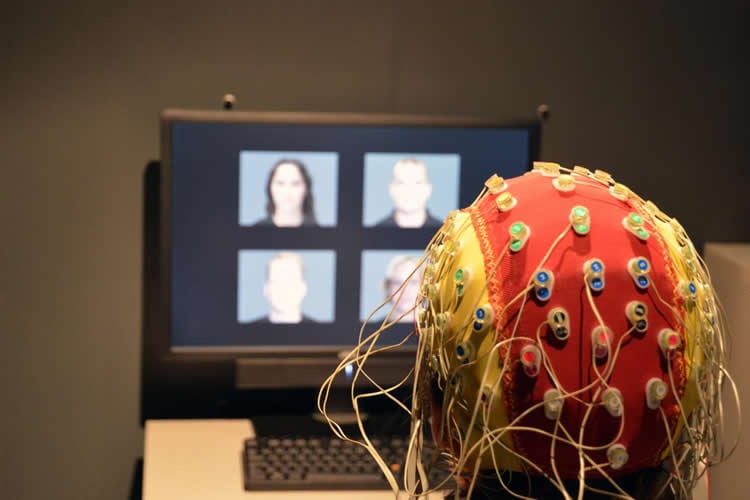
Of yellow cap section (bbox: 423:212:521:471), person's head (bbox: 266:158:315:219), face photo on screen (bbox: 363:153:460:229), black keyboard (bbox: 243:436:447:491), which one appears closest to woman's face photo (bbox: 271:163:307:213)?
person's head (bbox: 266:158:315:219)

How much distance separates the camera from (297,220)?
178 cm

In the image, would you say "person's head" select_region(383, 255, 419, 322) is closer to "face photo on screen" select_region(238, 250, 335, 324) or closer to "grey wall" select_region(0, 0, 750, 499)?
"face photo on screen" select_region(238, 250, 335, 324)

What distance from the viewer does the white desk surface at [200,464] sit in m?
1.58

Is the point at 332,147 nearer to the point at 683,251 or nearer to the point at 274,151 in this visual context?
the point at 274,151

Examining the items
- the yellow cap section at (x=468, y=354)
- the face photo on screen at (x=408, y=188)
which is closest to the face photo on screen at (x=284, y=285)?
Result: the face photo on screen at (x=408, y=188)

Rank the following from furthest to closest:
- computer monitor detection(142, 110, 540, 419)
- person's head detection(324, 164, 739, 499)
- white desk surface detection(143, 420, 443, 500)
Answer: computer monitor detection(142, 110, 540, 419), white desk surface detection(143, 420, 443, 500), person's head detection(324, 164, 739, 499)

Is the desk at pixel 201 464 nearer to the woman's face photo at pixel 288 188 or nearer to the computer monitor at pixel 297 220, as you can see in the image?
the computer monitor at pixel 297 220

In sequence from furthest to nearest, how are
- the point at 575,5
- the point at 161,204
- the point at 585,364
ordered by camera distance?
the point at 575,5 < the point at 161,204 < the point at 585,364

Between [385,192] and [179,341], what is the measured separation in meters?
0.43

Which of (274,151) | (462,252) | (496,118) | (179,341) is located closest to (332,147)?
(274,151)

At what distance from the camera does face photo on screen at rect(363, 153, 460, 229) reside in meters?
1.79

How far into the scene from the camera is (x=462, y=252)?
34.5 inches

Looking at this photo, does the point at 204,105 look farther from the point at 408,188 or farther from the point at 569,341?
the point at 569,341

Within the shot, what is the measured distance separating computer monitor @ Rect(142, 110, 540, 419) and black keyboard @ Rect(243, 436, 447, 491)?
0.15 meters
